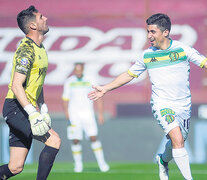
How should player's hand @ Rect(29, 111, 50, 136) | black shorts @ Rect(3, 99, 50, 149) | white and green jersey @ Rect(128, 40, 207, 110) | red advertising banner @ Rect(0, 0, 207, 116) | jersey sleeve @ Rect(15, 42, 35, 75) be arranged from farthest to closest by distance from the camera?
red advertising banner @ Rect(0, 0, 207, 116), white and green jersey @ Rect(128, 40, 207, 110), black shorts @ Rect(3, 99, 50, 149), jersey sleeve @ Rect(15, 42, 35, 75), player's hand @ Rect(29, 111, 50, 136)

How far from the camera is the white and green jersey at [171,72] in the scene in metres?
7.36

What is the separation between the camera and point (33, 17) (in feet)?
23.1

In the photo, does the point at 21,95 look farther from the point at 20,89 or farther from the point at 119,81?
the point at 119,81

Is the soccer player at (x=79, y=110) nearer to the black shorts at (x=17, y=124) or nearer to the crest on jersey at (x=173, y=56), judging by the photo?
the crest on jersey at (x=173, y=56)

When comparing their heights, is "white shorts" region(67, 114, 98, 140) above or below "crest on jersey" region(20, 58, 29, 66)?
below

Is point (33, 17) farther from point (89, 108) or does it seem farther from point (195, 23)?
point (195, 23)

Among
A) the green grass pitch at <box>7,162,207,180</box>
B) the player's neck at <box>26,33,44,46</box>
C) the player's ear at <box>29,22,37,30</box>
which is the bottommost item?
the green grass pitch at <box>7,162,207,180</box>

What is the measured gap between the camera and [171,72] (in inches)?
291

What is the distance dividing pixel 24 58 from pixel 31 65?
0.13 m

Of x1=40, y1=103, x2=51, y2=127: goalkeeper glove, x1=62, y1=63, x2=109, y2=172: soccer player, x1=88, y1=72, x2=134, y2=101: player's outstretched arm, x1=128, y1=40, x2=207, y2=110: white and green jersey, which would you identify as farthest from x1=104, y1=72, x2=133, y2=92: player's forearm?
x1=62, y1=63, x2=109, y2=172: soccer player

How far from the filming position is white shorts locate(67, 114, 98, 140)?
11.9m

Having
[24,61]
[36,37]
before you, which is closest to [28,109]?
[24,61]

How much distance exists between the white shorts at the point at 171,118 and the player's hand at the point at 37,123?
4.90 ft

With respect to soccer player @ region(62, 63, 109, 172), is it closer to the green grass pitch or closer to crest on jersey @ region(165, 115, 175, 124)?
the green grass pitch
